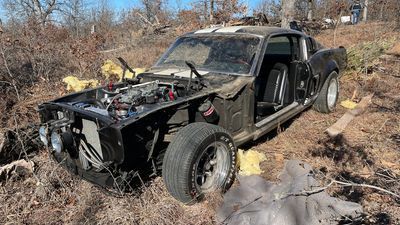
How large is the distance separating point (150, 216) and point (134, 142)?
71cm

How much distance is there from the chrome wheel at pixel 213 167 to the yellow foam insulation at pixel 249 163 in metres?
0.35

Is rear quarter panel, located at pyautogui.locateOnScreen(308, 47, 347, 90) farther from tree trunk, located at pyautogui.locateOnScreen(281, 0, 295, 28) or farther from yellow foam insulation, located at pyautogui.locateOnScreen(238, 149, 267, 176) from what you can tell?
tree trunk, located at pyautogui.locateOnScreen(281, 0, 295, 28)

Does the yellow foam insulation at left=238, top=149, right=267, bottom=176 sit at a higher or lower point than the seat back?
lower

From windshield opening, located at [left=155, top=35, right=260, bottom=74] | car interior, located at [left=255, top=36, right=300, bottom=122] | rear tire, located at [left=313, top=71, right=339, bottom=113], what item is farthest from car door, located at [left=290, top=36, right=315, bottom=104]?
windshield opening, located at [left=155, top=35, right=260, bottom=74]

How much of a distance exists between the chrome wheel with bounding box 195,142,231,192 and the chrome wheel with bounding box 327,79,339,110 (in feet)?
10.9

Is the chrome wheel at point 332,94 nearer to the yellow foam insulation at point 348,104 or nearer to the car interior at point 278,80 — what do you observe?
the yellow foam insulation at point 348,104

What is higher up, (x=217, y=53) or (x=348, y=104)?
(x=217, y=53)

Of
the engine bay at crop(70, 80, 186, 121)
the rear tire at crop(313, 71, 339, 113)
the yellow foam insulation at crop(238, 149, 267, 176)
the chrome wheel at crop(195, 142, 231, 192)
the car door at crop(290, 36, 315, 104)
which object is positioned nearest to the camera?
the engine bay at crop(70, 80, 186, 121)

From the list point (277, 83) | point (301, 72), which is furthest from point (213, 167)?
point (301, 72)

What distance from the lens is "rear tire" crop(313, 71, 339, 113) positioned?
18.9 ft

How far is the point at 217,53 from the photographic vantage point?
14.1 feet

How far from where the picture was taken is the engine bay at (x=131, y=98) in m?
3.10

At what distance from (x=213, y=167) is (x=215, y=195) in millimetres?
321

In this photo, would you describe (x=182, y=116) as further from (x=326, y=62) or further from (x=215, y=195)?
(x=326, y=62)
